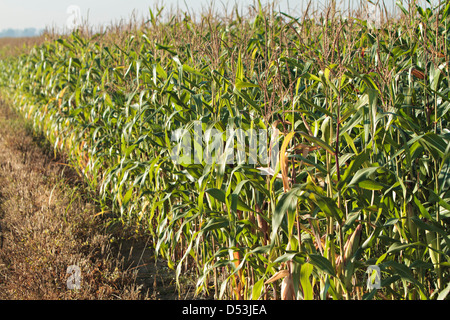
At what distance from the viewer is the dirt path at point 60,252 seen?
288 cm

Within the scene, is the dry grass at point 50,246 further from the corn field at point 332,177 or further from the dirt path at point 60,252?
the corn field at point 332,177

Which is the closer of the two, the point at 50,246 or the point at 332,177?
the point at 332,177

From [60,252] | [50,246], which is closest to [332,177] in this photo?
[60,252]

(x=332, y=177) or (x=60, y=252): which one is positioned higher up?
(x=332, y=177)

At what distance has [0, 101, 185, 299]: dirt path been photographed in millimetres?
2881

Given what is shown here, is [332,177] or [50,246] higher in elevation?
[332,177]

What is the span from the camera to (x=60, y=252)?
126 inches

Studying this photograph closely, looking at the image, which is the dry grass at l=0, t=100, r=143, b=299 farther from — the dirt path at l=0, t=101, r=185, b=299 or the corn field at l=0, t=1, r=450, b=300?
the corn field at l=0, t=1, r=450, b=300

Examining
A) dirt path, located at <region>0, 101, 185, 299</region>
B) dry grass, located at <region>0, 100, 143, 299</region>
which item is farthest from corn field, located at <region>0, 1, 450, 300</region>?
dry grass, located at <region>0, 100, 143, 299</region>

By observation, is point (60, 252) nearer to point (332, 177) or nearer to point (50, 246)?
point (50, 246)

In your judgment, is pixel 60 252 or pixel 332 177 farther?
pixel 60 252

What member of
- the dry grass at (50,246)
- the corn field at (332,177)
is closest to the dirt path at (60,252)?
the dry grass at (50,246)

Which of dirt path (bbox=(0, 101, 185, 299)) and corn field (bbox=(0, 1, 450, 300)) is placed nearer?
corn field (bbox=(0, 1, 450, 300))

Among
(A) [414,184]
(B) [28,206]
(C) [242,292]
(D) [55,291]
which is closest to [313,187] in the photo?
(A) [414,184]
